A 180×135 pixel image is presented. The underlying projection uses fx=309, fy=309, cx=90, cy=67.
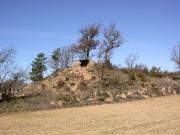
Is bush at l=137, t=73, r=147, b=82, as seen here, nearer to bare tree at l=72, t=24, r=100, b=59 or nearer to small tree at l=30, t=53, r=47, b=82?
bare tree at l=72, t=24, r=100, b=59

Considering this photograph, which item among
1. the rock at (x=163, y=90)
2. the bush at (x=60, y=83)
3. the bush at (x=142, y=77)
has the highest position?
the bush at (x=142, y=77)

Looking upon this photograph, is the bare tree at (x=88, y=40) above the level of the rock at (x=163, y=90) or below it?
above

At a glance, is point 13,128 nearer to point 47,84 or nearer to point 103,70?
point 47,84

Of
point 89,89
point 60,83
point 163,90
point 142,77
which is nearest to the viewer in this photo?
point 89,89

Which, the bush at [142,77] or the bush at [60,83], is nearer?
the bush at [60,83]

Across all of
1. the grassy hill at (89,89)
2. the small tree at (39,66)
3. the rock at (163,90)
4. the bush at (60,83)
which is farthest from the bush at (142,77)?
the small tree at (39,66)

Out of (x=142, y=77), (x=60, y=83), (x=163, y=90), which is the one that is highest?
(x=142, y=77)

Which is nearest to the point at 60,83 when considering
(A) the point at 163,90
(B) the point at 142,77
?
(B) the point at 142,77

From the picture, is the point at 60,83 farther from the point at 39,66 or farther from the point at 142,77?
the point at 39,66

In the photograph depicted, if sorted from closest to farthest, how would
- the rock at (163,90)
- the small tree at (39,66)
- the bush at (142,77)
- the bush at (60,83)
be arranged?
the bush at (60,83), the rock at (163,90), the bush at (142,77), the small tree at (39,66)

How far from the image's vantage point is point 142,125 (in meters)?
16.9

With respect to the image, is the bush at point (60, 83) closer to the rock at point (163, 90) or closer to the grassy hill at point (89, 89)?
the grassy hill at point (89, 89)

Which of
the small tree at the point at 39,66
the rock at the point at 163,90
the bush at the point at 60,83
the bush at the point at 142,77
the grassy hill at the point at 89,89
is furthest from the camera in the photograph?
the small tree at the point at 39,66

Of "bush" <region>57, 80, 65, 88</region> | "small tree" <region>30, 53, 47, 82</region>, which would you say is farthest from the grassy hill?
"small tree" <region>30, 53, 47, 82</region>
